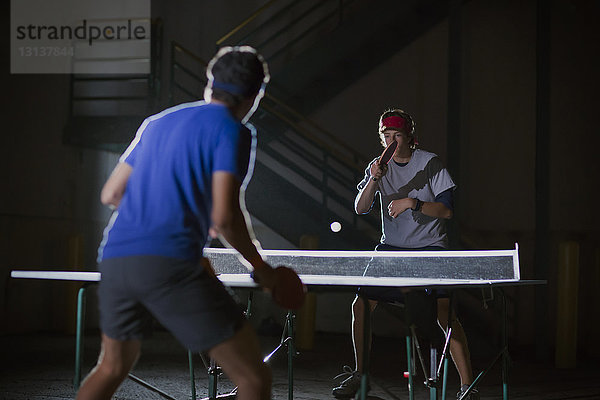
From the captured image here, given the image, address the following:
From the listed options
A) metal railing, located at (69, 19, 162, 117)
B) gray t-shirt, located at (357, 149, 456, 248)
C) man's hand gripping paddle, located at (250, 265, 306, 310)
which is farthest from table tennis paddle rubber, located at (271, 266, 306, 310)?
metal railing, located at (69, 19, 162, 117)

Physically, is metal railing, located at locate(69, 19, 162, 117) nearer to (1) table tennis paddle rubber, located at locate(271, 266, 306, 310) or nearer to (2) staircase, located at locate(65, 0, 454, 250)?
(2) staircase, located at locate(65, 0, 454, 250)

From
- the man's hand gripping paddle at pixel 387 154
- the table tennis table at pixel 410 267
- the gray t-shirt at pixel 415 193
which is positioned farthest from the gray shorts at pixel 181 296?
the gray t-shirt at pixel 415 193

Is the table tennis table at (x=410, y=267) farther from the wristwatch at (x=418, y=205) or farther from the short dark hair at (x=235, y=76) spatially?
the short dark hair at (x=235, y=76)

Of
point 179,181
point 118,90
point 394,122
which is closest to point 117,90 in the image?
point 118,90

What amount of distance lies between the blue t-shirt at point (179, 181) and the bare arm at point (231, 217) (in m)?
0.04

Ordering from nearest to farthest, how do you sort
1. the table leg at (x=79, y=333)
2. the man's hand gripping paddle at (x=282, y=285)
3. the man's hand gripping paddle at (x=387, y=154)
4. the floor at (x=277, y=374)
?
the man's hand gripping paddle at (x=282, y=285)
the table leg at (x=79, y=333)
the man's hand gripping paddle at (x=387, y=154)
the floor at (x=277, y=374)

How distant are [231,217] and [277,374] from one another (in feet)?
15.6

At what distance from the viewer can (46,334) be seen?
945cm

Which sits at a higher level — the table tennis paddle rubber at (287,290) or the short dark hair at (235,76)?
the short dark hair at (235,76)

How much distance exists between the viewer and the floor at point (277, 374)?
589 centimetres

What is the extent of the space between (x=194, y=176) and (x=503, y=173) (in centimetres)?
798

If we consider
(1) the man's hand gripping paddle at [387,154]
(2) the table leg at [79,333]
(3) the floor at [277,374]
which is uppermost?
(1) the man's hand gripping paddle at [387,154]

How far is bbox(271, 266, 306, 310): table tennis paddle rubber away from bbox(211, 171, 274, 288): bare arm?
3cm

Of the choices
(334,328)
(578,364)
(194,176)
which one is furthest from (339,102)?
(194,176)
